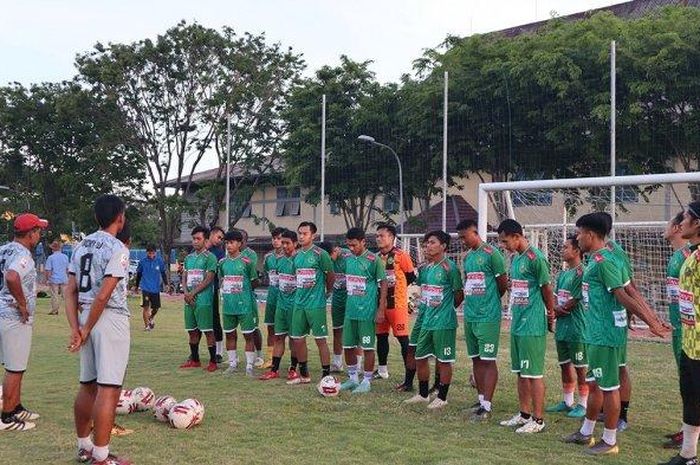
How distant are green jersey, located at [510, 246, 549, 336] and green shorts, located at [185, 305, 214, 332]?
5181 mm

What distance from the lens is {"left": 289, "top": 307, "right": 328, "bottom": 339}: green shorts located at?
1027 centimetres

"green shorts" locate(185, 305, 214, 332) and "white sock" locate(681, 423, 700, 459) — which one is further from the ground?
"green shorts" locate(185, 305, 214, 332)

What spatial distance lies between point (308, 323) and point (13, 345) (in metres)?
3.91

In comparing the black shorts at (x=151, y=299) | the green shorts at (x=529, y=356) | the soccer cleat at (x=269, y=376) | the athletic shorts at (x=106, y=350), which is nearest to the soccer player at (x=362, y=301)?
the soccer cleat at (x=269, y=376)

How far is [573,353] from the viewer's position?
8539 millimetres

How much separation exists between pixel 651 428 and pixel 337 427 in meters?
3.31

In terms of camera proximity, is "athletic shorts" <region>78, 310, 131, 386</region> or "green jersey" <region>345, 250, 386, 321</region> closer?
"athletic shorts" <region>78, 310, 131, 386</region>

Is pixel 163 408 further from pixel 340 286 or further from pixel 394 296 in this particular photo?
pixel 340 286

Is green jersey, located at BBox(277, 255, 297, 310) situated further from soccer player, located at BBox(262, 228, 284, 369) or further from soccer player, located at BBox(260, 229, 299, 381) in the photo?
soccer player, located at BBox(262, 228, 284, 369)

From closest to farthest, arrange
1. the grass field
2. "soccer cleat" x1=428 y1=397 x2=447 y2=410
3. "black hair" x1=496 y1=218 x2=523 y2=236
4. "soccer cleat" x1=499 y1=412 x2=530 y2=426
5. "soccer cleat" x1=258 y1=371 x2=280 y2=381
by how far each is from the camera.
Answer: the grass field
"soccer cleat" x1=499 y1=412 x2=530 y2=426
"black hair" x1=496 y1=218 x2=523 y2=236
"soccer cleat" x1=428 y1=397 x2=447 y2=410
"soccer cleat" x1=258 y1=371 x2=280 y2=381

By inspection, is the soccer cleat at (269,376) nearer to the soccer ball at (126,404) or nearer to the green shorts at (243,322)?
the green shorts at (243,322)

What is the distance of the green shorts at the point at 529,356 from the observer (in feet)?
24.9

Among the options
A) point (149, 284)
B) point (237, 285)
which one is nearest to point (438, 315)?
point (237, 285)

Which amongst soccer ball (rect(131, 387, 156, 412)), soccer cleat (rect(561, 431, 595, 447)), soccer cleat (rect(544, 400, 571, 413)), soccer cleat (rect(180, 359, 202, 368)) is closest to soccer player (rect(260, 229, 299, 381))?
soccer cleat (rect(180, 359, 202, 368))
